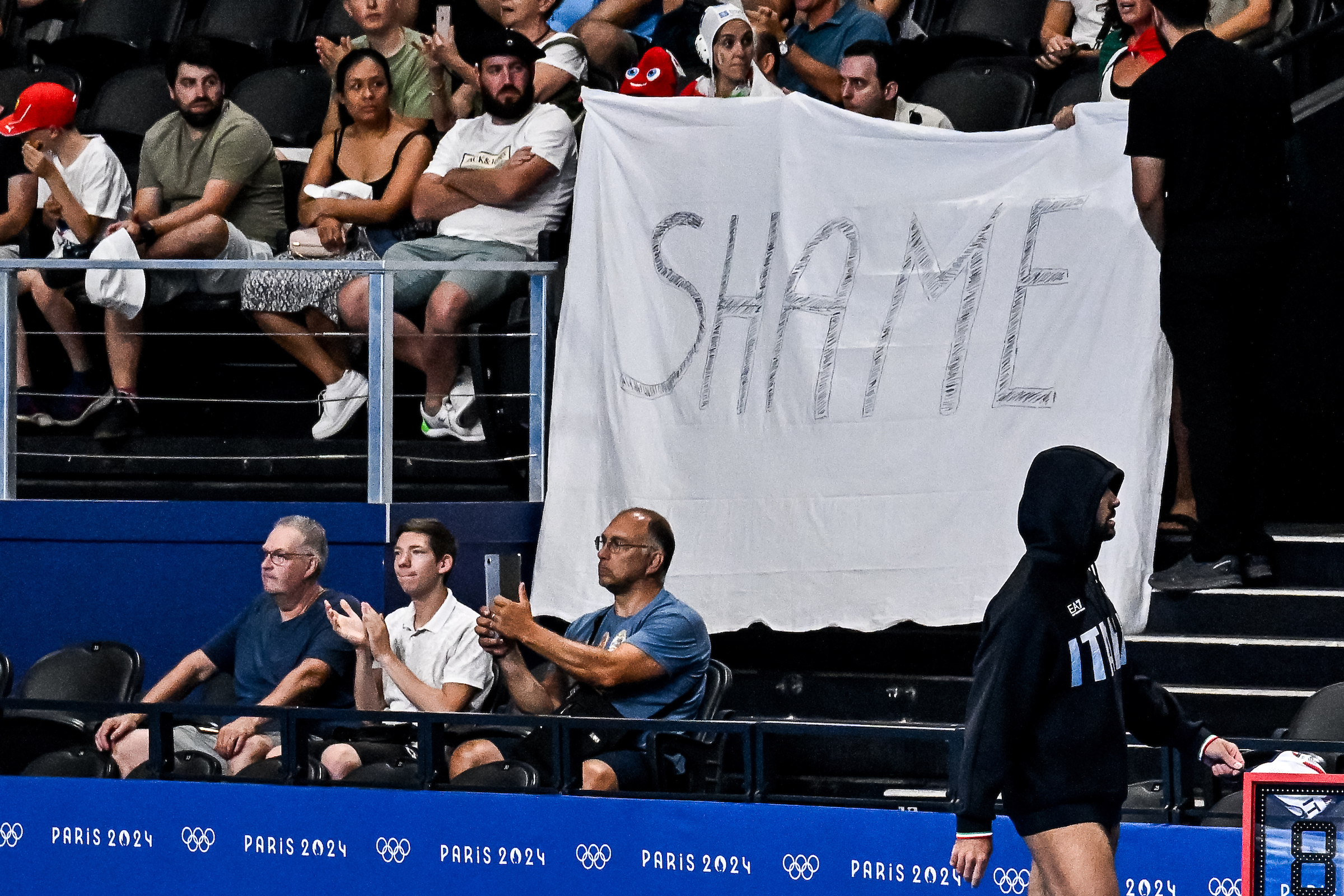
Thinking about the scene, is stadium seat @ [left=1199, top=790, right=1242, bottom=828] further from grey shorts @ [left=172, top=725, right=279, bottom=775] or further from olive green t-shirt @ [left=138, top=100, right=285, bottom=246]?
olive green t-shirt @ [left=138, top=100, right=285, bottom=246]

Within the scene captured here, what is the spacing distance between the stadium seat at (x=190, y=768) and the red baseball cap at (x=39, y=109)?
3156 mm

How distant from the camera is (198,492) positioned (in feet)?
27.5

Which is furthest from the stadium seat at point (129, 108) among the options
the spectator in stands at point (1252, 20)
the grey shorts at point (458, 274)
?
the spectator in stands at point (1252, 20)

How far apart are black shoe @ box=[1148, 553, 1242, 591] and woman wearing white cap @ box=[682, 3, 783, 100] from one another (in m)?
2.56

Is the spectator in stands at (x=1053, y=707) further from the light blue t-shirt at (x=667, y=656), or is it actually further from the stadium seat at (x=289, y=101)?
the stadium seat at (x=289, y=101)

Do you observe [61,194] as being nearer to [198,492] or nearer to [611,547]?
[198,492]

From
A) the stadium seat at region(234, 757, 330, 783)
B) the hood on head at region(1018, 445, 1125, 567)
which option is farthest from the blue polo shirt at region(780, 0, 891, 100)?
the hood on head at region(1018, 445, 1125, 567)

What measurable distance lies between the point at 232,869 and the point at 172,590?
1705 millimetres

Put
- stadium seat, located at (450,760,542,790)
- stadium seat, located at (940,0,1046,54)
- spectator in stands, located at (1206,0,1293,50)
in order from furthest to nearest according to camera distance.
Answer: stadium seat, located at (940,0,1046,54)
spectator in stands, located at (1206,0,1293,50)
stadium seat, located at (450,760,542,790)

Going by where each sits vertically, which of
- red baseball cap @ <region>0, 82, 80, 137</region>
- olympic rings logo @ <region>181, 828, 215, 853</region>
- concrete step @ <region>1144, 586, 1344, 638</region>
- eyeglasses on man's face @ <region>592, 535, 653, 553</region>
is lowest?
olympic rings logo @ <region>181, 828, 215, 853</region>

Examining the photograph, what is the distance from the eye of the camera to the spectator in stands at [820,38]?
871 cm

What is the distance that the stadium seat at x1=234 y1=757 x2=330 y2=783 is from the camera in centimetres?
665

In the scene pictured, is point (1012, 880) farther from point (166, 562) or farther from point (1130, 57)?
point (166, 562)

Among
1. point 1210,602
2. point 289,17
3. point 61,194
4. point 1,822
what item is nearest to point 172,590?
point 1,822
